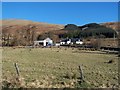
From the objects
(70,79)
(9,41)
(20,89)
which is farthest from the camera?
(9,41)

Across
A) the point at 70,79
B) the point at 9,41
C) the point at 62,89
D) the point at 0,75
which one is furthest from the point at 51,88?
the point at 9,41

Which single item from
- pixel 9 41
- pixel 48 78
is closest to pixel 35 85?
pixel 48 78

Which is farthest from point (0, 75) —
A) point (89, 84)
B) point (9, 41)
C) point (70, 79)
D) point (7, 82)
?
point (9, 41)

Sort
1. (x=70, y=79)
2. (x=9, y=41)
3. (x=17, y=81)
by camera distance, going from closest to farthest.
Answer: (x=17, y=81), (x=70, y=79), (x=9, y=41)

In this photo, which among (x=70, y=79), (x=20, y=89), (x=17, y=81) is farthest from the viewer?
(x=70, y=79)

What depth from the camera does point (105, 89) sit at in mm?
18766

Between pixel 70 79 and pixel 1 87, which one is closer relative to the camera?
pixel 1 87

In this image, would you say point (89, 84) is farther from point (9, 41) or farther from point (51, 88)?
point (9, 41)

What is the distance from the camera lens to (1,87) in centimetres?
1839

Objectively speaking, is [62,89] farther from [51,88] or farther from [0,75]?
[0,75]

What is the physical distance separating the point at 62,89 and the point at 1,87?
350 cm

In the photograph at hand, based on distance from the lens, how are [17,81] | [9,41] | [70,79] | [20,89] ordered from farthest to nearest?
1. [9,41]
2. [70,79]
3. [17,81]
4. [20,89]

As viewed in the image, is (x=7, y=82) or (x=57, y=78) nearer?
(x=7, y=82)

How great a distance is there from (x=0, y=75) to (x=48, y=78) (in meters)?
3.50
